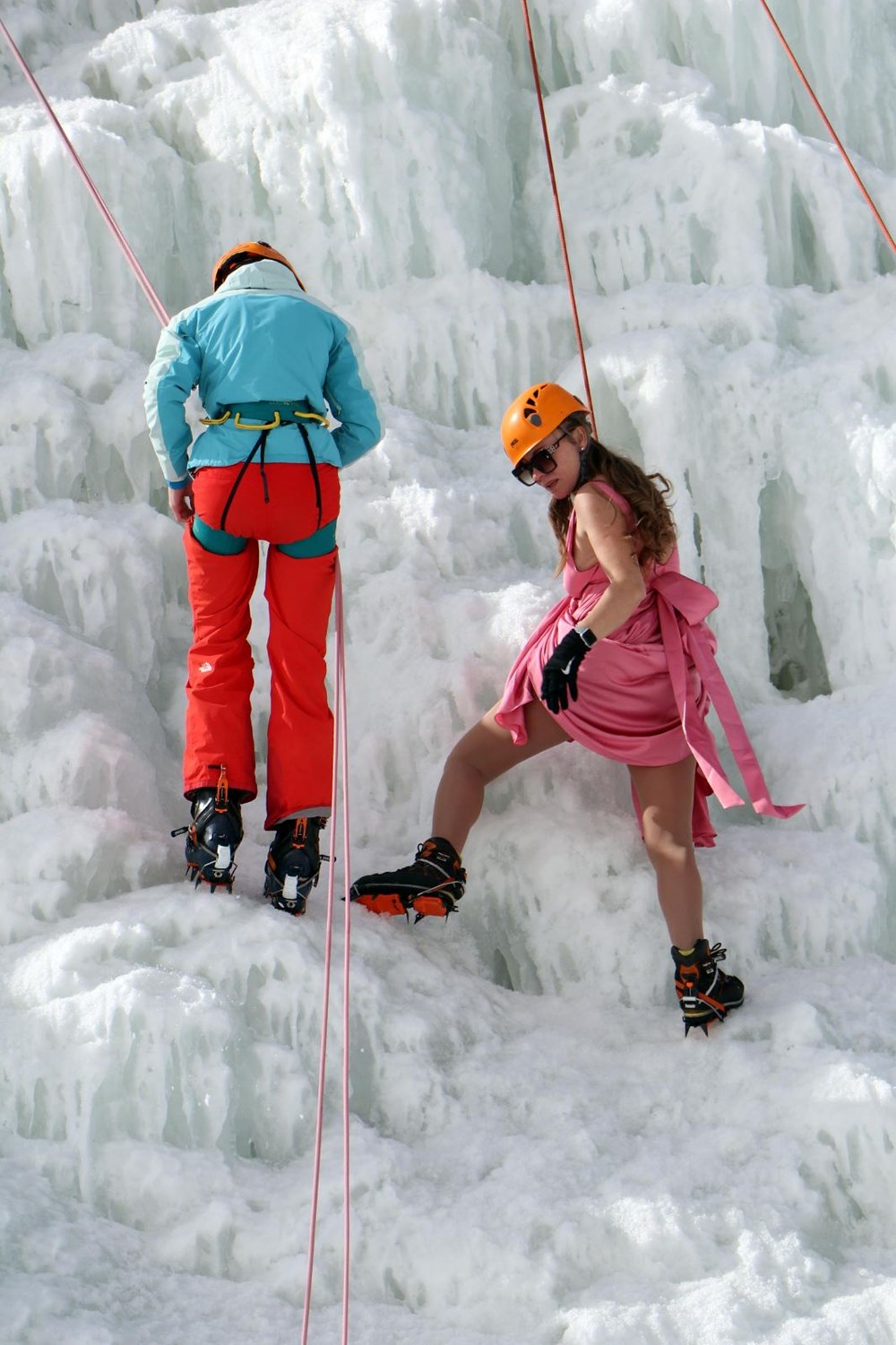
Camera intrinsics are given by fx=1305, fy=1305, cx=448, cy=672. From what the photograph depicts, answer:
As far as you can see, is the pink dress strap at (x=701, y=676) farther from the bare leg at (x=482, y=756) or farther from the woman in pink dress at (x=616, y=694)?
the bare leg at (x=482, y=756)

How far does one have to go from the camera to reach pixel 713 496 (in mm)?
5086

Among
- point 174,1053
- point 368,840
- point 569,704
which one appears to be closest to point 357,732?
point 368,840

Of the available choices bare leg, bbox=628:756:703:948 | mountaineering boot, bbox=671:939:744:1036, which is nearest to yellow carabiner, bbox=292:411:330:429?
bare leg, bbox=628:756:703:948

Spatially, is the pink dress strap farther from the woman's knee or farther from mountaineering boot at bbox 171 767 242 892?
mountaineering boot at bbox 171 767 242 892

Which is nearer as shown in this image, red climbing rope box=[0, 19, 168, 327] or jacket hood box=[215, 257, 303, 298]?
jacket hood box=[215, 257, 303, 298]

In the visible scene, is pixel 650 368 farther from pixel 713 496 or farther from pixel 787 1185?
pixel 787 1185

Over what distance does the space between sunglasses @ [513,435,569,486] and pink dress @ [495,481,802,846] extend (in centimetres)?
17

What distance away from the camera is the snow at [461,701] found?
2.94 meters

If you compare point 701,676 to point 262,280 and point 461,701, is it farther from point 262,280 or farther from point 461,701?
point 262,280

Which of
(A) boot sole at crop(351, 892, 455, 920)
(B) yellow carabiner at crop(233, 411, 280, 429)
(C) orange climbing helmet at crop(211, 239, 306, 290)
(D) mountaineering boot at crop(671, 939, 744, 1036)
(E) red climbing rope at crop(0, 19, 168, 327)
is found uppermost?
(E) red climbing rope at crop(0, 19, 168, 327)

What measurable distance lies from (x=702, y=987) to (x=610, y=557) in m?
1.19

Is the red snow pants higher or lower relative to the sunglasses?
lower

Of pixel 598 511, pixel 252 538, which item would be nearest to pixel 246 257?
pixel 252 538

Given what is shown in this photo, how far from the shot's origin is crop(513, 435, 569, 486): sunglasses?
12.1 feet
